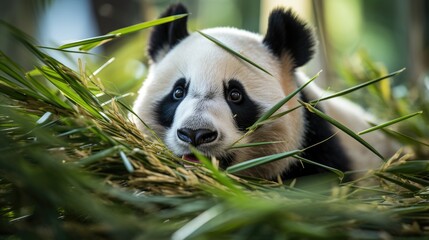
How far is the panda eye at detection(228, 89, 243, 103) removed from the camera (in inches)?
96.8

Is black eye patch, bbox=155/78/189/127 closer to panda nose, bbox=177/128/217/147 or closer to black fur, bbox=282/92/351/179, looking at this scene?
panda nose, bbox=177/128/217/147

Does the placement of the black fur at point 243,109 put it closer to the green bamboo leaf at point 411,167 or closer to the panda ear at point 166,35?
the panda ear at point 166,35

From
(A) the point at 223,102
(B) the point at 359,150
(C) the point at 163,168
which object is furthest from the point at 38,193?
(B) the point at 359,150

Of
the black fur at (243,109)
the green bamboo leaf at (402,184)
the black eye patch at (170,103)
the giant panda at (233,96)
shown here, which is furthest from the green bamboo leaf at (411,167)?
the black eye patch at (170,103)

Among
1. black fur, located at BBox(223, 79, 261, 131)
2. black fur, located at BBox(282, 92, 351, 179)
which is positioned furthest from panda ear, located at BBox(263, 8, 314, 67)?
black fur, located at BBox(223, 79, 261, 131)

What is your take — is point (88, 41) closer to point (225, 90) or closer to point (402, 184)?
point (225, 90)

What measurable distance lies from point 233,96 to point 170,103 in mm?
289

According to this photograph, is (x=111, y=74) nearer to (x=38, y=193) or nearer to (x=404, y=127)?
(x=404, y=127)

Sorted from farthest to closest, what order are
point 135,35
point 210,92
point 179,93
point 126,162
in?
point 135,35, point 179,93, point 210,92, point 126,162

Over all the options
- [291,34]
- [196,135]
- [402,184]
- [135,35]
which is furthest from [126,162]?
[135,35]

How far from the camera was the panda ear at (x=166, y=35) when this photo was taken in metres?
2.82

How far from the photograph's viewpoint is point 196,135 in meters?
2.06

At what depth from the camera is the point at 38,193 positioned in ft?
4.34

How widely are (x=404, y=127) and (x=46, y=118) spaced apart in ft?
7.10
